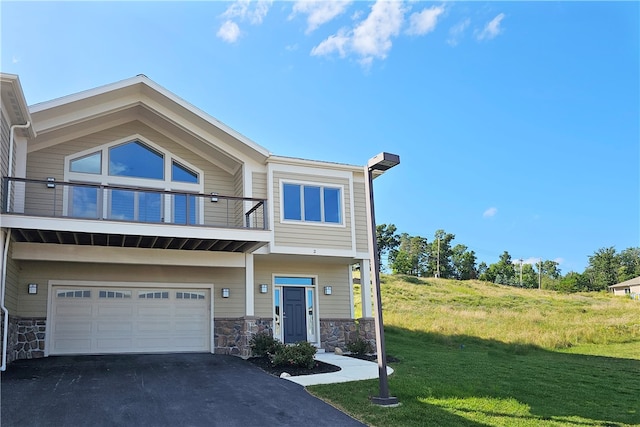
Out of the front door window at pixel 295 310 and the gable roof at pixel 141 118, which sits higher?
the gable roof at pixel 141 118

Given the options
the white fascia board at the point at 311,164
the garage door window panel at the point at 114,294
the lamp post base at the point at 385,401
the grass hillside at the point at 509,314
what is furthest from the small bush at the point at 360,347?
the grass hillside at the point at 509,314

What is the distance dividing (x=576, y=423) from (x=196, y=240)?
8849mm

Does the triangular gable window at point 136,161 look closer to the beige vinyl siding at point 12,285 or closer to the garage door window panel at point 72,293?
the garage door window panel at point 72,293

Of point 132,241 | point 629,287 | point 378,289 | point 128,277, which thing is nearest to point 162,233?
point 132,241

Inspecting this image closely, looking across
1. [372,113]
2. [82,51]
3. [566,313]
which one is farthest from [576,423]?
[566,313]

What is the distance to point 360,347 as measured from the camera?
49.1 ft

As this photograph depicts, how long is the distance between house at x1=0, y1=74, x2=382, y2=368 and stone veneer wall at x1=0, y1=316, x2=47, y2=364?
0.03 m

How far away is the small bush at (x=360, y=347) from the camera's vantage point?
1496 centimetres

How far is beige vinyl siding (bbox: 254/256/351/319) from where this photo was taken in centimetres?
1541

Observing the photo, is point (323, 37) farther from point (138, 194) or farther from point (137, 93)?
point (138, 194)

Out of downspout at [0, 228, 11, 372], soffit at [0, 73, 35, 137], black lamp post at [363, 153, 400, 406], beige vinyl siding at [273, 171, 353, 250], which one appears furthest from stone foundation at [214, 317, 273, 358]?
soffit at [0, 73, 35, 137]

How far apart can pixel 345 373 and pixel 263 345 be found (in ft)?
9.21

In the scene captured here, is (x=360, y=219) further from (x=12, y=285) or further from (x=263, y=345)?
(x=12, y=285)

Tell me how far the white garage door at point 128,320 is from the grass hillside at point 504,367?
214 inches
